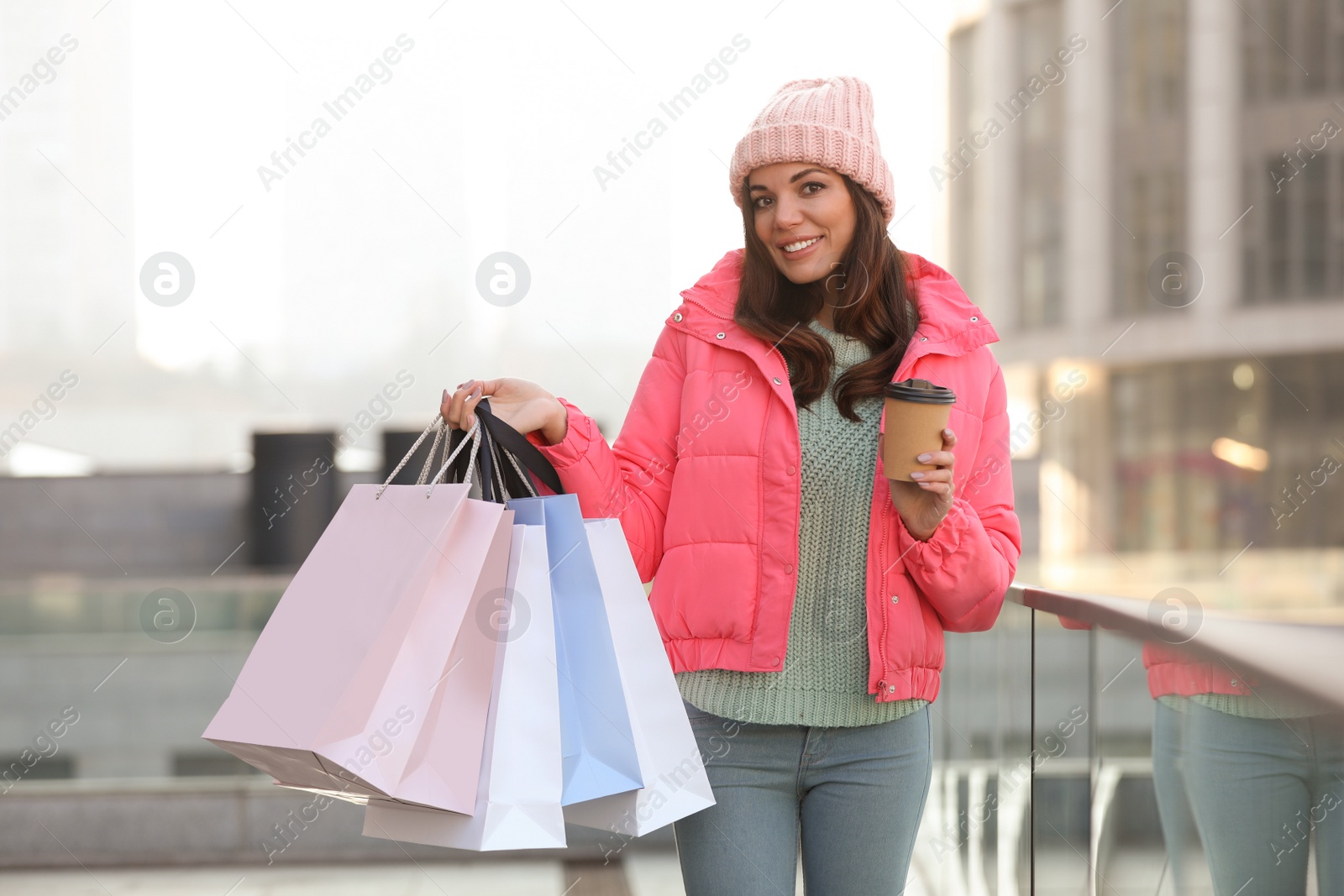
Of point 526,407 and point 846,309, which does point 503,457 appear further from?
point 846,309

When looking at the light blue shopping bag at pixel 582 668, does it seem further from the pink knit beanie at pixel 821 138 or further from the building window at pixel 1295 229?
the building window at pixel 1295 229

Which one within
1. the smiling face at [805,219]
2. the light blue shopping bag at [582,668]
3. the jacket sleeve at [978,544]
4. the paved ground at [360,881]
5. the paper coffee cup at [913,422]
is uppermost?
the smiling face at [805,219]

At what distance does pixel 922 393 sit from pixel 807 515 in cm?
30

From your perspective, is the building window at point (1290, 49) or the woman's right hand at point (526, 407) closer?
the woman's right hand at point (526, 407)

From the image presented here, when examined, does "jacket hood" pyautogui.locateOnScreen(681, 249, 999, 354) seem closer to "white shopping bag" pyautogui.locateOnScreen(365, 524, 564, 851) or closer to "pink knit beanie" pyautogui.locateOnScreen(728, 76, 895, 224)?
"pink knit beanie" pyautogui.locateOnScreen(728, 76, 895, 224)

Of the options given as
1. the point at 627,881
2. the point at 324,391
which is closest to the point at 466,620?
the point at 627,881

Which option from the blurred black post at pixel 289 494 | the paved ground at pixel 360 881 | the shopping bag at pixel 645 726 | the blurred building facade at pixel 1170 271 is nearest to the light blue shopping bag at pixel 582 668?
the shopping bag at pixel 645 726

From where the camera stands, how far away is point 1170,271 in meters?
24.9

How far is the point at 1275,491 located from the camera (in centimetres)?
2238

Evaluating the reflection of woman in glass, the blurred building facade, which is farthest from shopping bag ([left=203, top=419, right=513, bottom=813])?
the blurred building facade

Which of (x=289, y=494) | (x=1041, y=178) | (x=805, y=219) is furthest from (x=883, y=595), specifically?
(x=1041, y=178)

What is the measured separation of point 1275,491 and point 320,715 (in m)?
24.2

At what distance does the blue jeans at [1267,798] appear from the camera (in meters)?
1.19

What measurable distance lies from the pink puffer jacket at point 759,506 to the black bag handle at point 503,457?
0.17 feet
